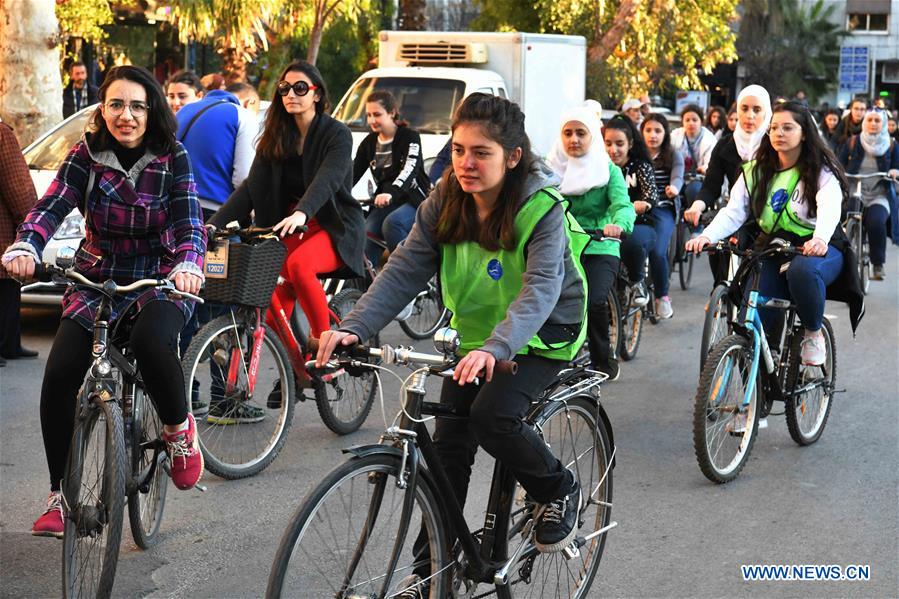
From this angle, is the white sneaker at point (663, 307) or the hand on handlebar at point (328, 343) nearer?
the hand on handlebar at point (328, 343)

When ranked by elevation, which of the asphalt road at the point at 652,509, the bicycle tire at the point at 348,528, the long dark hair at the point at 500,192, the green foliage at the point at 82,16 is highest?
the green foliage at the point at 82,16

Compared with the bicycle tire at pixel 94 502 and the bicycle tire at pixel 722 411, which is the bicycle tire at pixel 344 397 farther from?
the bicycle tire at pixel 94 502

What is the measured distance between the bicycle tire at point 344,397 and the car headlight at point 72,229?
2.86 metres

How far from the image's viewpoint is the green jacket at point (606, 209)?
8.16 metres

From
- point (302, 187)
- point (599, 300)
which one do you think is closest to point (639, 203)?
point (599, 300)

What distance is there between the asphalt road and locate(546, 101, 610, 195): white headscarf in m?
1.45

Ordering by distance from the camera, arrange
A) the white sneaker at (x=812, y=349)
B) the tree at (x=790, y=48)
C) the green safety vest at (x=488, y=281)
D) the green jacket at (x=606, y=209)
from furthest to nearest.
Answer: the tree at (x=790, y=48)
the green jacket at (x=606, y=209)
the white sneaker at (x=812, y=349)
the green safety vest at (x=488, y=281)

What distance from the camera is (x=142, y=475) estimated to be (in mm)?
5008

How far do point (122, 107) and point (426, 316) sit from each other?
598 centimetres

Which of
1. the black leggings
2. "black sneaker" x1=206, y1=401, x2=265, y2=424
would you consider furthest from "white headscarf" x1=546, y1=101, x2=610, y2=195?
the black leggings

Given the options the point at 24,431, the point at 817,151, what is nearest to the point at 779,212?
the point at 817,151

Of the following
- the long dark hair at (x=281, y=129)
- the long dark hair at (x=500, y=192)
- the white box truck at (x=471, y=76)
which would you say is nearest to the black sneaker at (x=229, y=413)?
the long dark hair at (x=281, y=129)

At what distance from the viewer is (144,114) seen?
5086 mm

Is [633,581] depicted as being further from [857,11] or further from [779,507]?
[857,11]
